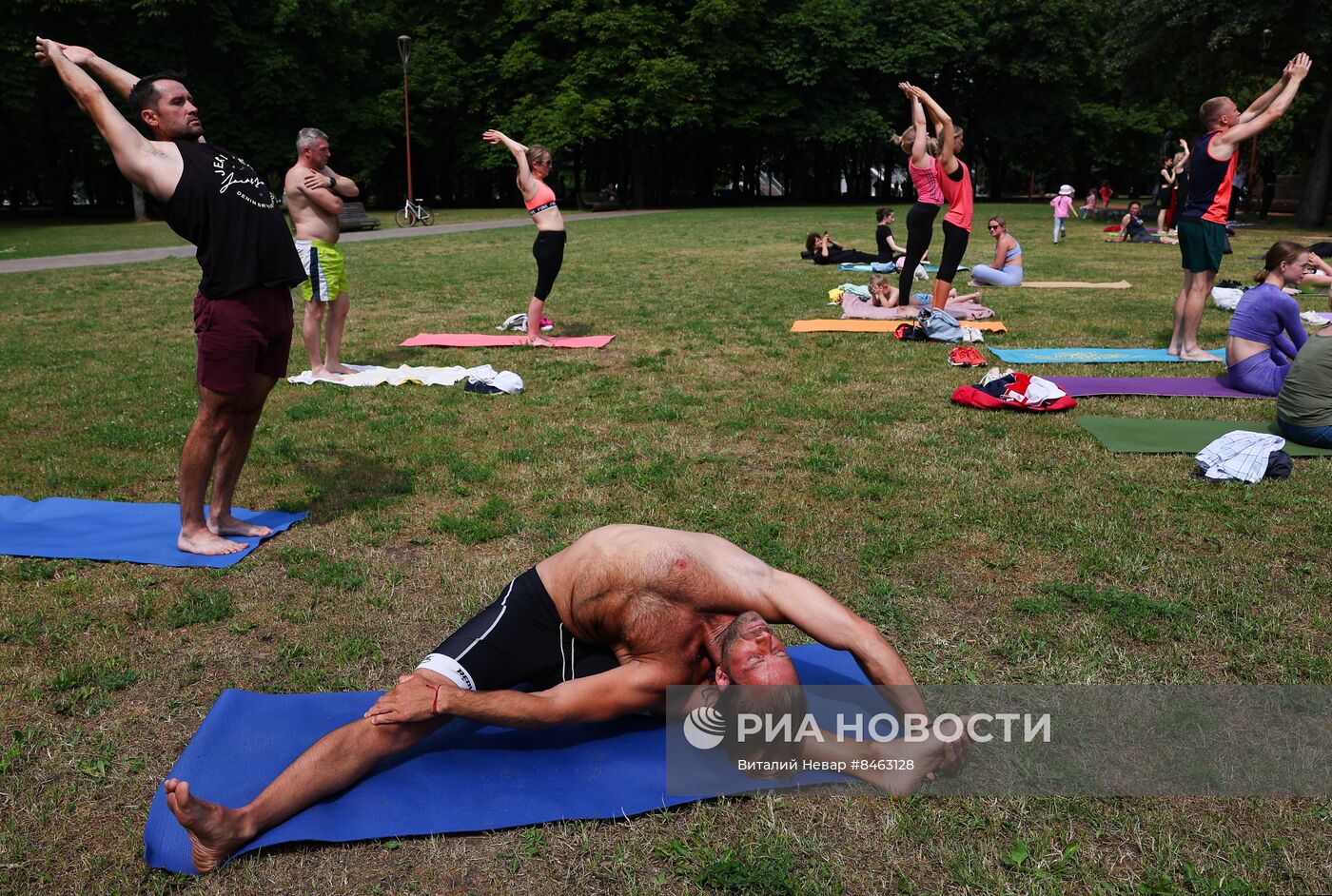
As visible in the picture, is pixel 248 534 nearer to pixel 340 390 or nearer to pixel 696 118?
pixel 340 390

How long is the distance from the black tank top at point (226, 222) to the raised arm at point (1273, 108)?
7509 millimetres

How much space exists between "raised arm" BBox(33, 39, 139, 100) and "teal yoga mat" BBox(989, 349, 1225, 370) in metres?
7.26

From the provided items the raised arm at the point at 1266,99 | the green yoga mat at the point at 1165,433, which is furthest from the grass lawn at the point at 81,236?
the raised arm at the point at 1266,99

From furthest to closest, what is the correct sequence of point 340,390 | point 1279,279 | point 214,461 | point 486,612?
1. point 340,390
2. point 1279,279
3. point 214,461
4. point 486,612

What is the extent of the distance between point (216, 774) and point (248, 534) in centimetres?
208

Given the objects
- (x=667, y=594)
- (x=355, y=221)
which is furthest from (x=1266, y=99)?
(x=355, y=221)

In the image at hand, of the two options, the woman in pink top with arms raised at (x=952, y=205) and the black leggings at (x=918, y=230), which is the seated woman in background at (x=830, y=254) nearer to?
the black leggings at (x=918, y=230)

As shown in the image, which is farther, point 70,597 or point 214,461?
point 214,461

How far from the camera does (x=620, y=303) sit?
12.7 meters

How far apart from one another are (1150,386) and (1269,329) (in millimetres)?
925

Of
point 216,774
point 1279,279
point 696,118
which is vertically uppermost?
point 696,118

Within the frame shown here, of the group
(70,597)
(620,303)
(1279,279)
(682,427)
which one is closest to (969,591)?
(682,427)

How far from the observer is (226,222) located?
440 cm

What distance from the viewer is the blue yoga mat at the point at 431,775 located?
2787 millimetres
